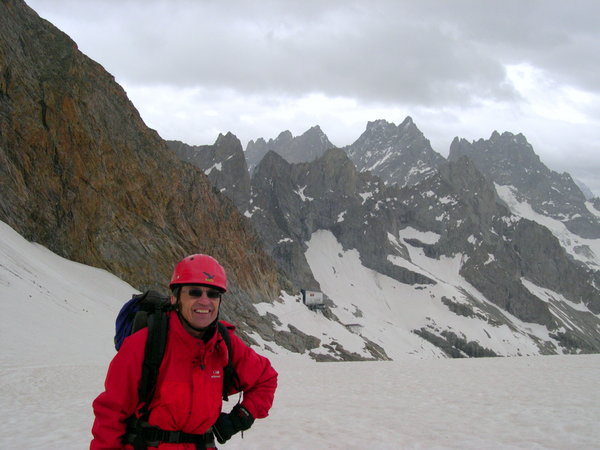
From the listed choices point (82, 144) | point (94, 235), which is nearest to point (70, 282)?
point (94, 235)

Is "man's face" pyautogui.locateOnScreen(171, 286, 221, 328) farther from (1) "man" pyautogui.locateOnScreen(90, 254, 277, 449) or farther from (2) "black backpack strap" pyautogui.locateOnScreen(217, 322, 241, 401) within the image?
(2) "black backpack strap" pyautogui.locateOnScreen(217, 322, 241, 401)

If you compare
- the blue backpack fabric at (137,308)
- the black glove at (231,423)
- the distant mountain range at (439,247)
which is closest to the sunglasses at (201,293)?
the blue backpack fabric at (137,308)

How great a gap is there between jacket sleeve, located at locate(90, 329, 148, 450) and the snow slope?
502cm

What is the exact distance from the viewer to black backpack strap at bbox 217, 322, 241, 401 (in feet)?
13.8

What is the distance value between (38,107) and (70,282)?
19.0m

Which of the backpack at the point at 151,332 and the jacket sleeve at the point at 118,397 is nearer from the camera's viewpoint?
the jacket sleeve at the point at 118,397

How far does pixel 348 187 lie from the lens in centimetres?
15150

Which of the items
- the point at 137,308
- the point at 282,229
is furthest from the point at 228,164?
the point at 137,308

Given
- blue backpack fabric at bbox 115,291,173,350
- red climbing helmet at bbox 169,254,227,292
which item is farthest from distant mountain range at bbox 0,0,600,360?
red climbing helmet at bbox 169,254,227,292

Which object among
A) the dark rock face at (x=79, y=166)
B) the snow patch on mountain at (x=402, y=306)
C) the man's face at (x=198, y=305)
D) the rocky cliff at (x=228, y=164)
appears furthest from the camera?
the rocky cliff at (x=228, y=164)

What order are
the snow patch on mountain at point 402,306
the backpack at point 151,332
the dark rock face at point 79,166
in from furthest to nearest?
the snow patch on mountain at point 402,306 < the dark rock face at point 79,166 < the backpack at point 151,332

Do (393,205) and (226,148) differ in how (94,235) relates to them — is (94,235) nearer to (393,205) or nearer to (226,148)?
(226,148)

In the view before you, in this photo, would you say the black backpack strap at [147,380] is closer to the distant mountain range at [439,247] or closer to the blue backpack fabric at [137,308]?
the blue backpack fabric at [137,308]

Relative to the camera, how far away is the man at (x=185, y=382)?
3.66m
